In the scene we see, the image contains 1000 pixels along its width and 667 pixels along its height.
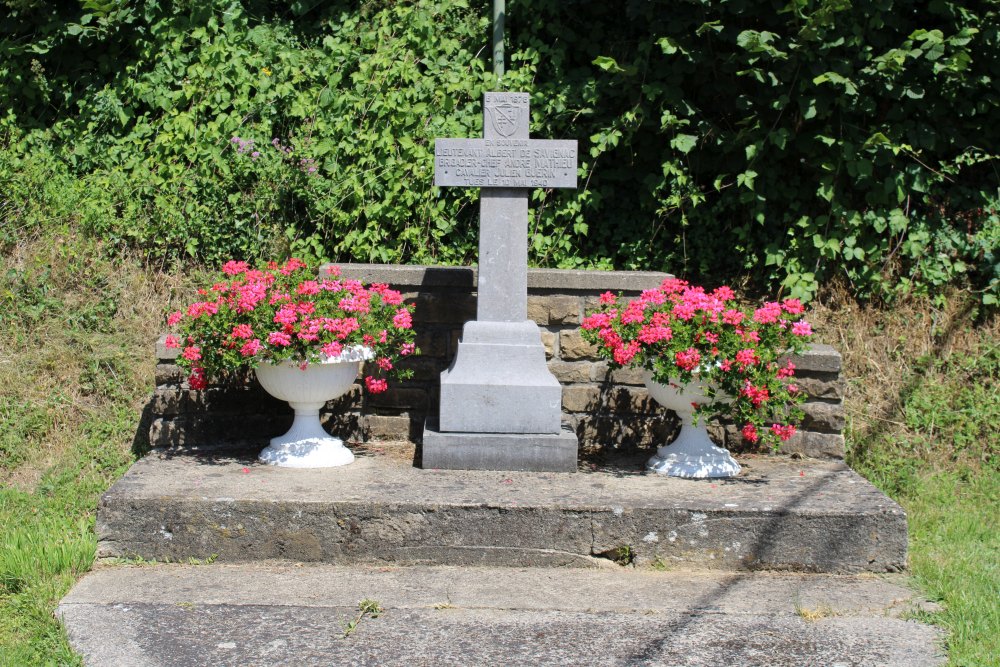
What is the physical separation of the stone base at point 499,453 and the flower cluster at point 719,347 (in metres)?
0.50

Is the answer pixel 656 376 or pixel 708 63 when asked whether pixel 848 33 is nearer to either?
pixel 708 63

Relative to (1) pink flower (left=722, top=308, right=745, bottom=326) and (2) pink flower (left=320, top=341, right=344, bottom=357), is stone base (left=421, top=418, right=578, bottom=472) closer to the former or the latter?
(2) pink flower (left=320, top=341, right=344, bottom=357)

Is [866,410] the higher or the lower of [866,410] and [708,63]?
the lower

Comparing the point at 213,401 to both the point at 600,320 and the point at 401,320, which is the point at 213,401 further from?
the point at 600,320

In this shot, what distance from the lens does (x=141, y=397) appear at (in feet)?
19.0

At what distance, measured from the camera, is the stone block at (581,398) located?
5.58 metres

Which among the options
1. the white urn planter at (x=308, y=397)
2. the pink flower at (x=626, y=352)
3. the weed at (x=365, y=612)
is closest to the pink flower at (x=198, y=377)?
→ the white urn planter at (x=308, y=397)

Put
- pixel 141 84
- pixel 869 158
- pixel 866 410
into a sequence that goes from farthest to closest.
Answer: pixel 141 84, pixel 869 158, pixel 866 410

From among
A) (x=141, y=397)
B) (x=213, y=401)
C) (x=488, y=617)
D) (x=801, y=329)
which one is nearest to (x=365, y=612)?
(x=488, y=617)

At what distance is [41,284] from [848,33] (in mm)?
5084

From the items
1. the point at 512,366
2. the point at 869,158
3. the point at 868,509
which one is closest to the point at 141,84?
the point at 512,366

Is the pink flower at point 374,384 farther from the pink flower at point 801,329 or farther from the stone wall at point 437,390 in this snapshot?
the pink flower at point 801,329

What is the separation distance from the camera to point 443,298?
18.3 feet

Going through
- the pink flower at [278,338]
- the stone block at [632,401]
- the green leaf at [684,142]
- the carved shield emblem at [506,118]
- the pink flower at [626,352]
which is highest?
the carved shield emblem at [506,118]
